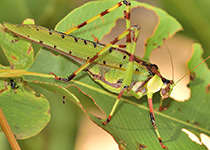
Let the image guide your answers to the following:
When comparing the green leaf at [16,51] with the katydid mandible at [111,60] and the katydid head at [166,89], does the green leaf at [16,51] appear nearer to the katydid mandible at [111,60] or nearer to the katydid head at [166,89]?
the katydid mandible at [111,60]

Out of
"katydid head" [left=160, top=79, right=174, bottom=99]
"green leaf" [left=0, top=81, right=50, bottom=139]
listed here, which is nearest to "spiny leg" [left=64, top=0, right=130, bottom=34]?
"green leaf" [left=0, top=81, right=50, bottom=139]

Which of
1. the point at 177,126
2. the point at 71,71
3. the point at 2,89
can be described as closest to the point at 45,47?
the point at 71,71

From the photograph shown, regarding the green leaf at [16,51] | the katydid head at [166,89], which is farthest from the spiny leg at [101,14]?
the katydid head at [166,89]

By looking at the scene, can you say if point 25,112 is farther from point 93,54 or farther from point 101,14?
point 101,14

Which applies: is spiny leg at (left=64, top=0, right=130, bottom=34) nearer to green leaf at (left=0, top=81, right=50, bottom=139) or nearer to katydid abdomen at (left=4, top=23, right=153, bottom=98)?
katydid abdomen at (left=4, top=23, right=153, bottom=98)

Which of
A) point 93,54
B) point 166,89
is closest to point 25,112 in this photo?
point 93,54

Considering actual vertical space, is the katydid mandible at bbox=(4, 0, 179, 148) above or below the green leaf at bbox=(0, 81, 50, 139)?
above

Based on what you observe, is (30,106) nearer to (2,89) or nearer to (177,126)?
(2,89)

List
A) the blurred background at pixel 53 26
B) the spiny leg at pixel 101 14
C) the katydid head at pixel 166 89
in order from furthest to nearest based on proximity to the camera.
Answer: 1. the blurred background at pixel 53 26
2. the katydid head at pixel 166 89
3. the spiny leg at pixel 101 14

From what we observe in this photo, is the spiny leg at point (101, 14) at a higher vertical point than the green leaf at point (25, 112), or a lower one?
higher
